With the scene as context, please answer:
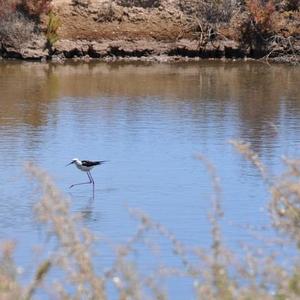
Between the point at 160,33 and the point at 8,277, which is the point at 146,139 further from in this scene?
the point at 160,33

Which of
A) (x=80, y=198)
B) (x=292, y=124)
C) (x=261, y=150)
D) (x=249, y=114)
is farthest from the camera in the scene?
(x=249, y=114)

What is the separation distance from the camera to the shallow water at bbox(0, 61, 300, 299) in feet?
38.0

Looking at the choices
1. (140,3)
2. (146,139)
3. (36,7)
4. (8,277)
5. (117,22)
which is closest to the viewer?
(8,277)

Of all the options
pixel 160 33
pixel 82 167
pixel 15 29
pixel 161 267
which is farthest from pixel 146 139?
pixel 160 33

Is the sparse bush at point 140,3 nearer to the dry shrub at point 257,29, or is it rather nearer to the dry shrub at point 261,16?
the dry shrub at point 257,29

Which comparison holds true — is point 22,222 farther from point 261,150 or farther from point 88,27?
point 88,27

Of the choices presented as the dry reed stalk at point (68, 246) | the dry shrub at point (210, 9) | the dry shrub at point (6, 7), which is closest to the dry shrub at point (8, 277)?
the dry reed stalk at point (68, 246)

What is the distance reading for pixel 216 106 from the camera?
21.5m

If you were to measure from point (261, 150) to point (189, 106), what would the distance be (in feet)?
18.9

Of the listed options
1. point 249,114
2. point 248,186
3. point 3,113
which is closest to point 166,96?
point 249,114

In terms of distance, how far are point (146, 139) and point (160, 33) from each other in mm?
15951

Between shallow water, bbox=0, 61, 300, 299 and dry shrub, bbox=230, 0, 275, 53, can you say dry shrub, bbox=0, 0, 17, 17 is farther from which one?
dry shrub, bbox=230, 0, 275, 53

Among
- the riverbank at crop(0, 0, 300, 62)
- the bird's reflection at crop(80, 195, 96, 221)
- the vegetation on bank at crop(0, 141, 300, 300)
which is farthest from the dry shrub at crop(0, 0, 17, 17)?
the vegetation on bank at crop(0, 141, 300, 300)

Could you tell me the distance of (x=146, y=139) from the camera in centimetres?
1709
